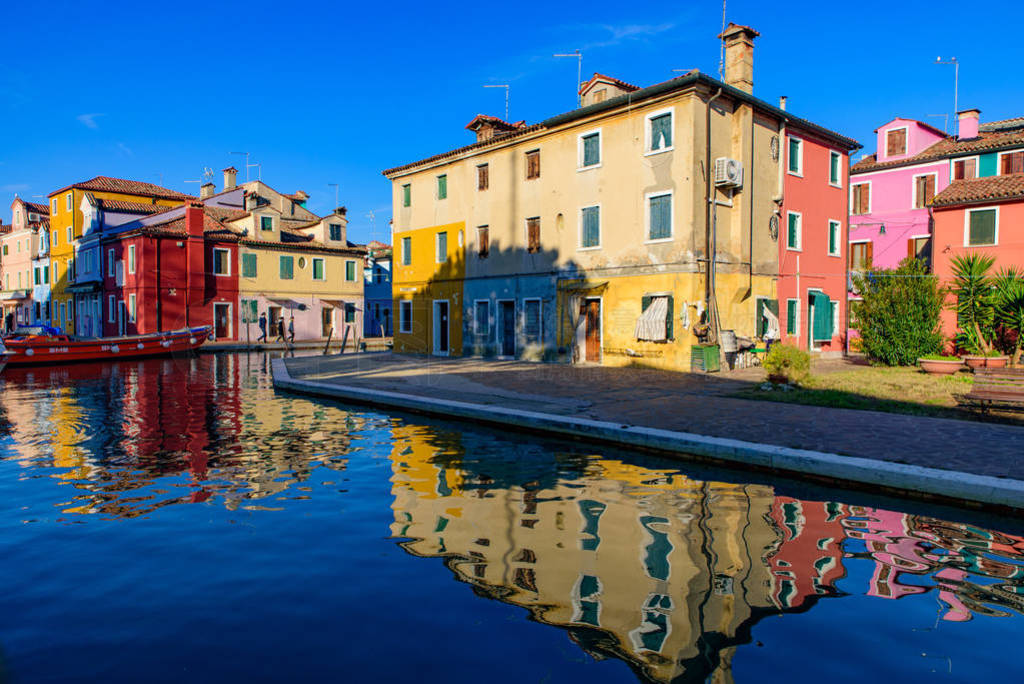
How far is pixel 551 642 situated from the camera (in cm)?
410

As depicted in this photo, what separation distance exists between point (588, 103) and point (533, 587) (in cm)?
2174

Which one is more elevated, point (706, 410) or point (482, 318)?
point (482, 318)

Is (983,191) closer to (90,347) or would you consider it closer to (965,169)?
(965,169)

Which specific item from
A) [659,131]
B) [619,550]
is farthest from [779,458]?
[659,131]

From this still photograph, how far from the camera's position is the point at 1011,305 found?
18531mm

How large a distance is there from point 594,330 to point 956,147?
21.1 meters

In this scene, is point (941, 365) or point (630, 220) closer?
point (941, 365)

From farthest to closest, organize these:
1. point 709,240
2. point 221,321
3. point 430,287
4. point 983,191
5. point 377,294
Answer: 1. point 377,294
2. point 221,321
3. point 430,287
4. point 983,191
5. point 709,240

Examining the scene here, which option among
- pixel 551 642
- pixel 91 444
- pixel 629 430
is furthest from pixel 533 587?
pixel 91 444

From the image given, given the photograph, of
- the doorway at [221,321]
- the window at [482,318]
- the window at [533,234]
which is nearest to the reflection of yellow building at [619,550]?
the window at [533,234]

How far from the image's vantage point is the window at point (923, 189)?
102 ft

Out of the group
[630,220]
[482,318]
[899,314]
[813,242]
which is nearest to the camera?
[899,314]

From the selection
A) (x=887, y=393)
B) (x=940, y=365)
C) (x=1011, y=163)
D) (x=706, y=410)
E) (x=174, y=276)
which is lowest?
(x=706, y=410)

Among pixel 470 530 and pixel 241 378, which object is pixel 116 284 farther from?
pixel 470 530
